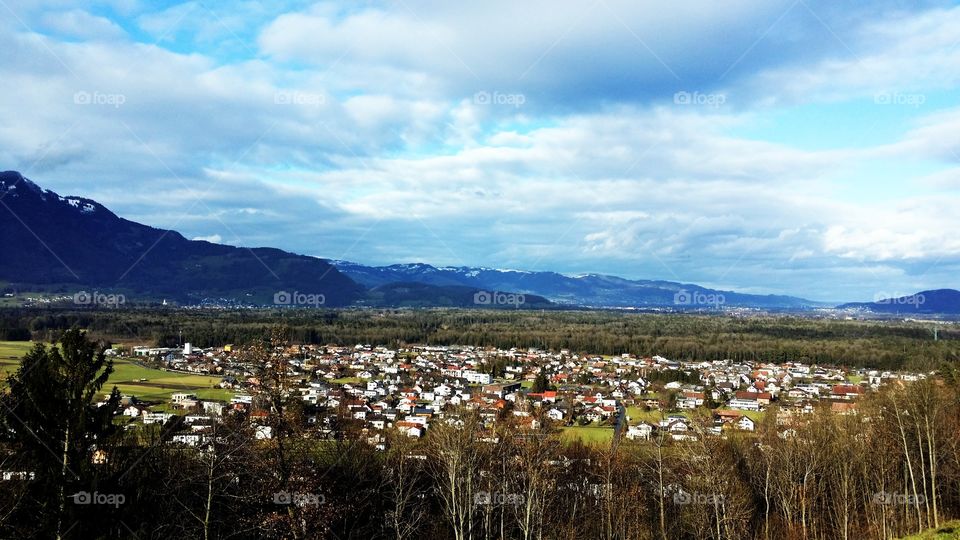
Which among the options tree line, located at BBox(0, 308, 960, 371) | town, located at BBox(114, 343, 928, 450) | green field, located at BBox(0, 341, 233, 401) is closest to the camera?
town, located at BBox(114, 343, 928, 450)

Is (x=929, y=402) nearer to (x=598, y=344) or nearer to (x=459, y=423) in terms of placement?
(x=459, y=423)

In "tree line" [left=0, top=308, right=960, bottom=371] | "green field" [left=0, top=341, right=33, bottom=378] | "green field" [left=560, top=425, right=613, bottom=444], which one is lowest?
"green field" [left=560, top=425, right=613, bottom=444]

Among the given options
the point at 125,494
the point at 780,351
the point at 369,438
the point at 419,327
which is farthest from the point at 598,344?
the point at 125,494

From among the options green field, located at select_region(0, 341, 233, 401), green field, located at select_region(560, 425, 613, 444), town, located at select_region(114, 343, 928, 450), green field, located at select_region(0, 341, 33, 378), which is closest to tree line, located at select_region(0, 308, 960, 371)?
green field, located at select_region(0, 341, 33, 378)

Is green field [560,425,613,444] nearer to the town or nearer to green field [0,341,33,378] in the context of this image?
the town

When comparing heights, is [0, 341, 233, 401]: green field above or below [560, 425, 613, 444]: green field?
above

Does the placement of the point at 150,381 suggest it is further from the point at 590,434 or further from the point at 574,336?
the point at 574,336

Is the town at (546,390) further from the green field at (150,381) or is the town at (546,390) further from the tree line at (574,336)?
the tree line at (574,336)

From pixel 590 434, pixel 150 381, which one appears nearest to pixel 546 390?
pixel 590 434
